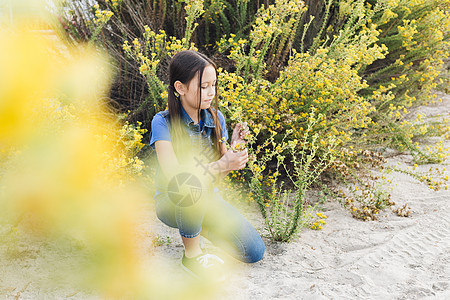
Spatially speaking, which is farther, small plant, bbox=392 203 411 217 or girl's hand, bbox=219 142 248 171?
small plant, bbox=392 203 411 217

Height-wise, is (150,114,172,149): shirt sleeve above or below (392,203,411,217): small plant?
above

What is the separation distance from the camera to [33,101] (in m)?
1.46

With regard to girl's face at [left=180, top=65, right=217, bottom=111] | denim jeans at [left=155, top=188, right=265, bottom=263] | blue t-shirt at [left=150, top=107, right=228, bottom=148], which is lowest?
denim jeans at [left=155, top=188, right=265, bottom=263]

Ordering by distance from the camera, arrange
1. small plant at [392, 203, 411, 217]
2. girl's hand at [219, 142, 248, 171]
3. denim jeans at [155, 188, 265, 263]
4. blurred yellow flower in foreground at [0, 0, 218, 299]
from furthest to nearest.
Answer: small plant at [392, 203, 411, 217] < denim jeans at [155, 188, 265, 263] < girl's hand at [219, 142, 248, 171] < blurred yellow flower in foreground at [0, 0, 218, 299]

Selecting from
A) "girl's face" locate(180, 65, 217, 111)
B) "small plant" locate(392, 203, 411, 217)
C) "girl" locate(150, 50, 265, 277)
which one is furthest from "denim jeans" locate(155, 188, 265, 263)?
"small plant" locate(392, 203, 411, 217)

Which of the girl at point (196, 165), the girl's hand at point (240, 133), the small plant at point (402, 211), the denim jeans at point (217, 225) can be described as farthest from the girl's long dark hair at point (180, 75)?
the small plant at point (402, 211)

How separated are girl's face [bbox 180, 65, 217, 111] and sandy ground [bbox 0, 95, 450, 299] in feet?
2.76

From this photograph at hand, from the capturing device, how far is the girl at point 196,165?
1.75 m

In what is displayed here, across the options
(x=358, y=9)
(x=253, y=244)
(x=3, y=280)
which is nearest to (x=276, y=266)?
(x=253, y=244)

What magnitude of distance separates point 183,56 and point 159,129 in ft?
1.13

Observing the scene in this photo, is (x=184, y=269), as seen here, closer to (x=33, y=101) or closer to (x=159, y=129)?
(x=159, y=129)

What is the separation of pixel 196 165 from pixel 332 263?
35.2 inches

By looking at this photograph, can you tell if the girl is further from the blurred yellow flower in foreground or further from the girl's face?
the blurred yellow flower in foreground

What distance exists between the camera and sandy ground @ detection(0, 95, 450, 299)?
5.80ft
